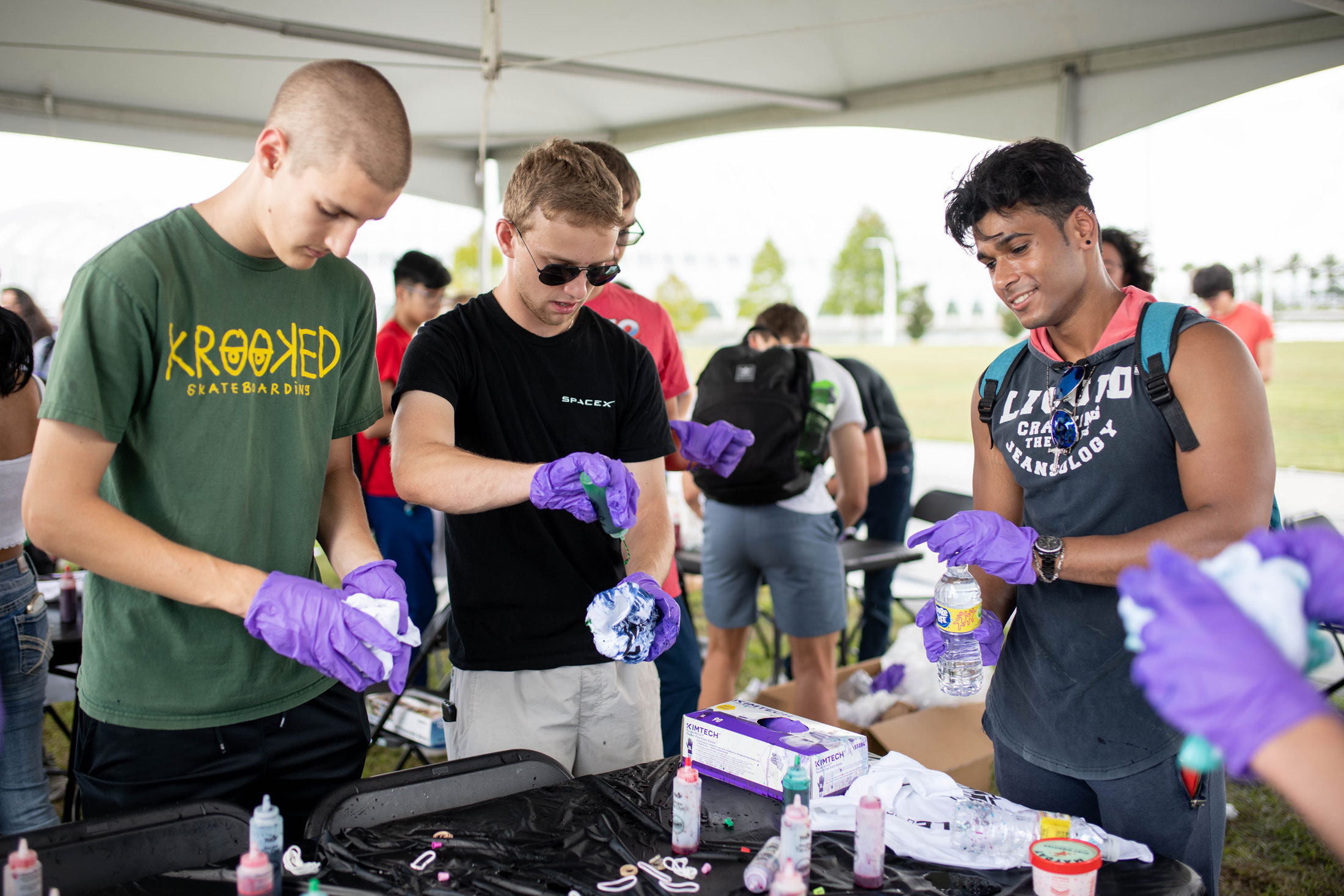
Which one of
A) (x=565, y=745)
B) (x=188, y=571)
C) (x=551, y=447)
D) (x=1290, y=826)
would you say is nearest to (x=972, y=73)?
(x=1290, y=826)

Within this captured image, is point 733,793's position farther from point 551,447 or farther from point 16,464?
point 16,464

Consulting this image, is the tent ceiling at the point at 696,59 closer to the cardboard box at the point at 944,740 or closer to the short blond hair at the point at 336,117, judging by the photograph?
the cardboard box at the point at 944,740

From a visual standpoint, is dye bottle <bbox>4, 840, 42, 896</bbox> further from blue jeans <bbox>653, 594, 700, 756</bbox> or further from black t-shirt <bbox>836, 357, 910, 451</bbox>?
black t-shirt <bbox>836, 357, 910, 451</bbox>

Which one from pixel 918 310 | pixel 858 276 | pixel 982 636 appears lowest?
pixel 982 636

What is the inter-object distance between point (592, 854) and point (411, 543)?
325 centimetres

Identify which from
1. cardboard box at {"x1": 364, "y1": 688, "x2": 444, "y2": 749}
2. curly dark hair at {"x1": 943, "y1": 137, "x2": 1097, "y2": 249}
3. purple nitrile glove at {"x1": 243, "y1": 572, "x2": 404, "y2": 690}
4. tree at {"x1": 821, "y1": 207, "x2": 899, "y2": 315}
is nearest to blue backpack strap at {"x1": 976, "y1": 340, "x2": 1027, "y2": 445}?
curly dark hair at {"x1": 943, "y1": 137, "x2": 1097, "y2": 249}

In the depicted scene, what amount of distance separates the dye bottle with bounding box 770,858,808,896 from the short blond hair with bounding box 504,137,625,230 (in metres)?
1.26

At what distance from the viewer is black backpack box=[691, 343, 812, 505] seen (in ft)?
11.1

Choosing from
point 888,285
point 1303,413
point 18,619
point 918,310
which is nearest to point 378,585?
point 18,619

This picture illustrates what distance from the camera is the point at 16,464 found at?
2.62 m

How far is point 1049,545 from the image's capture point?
1606 millimetres

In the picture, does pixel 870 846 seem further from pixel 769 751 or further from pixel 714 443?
pixel 714 443

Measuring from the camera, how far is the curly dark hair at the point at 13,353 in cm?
255

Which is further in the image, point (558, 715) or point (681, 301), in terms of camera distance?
point (681, 301)
